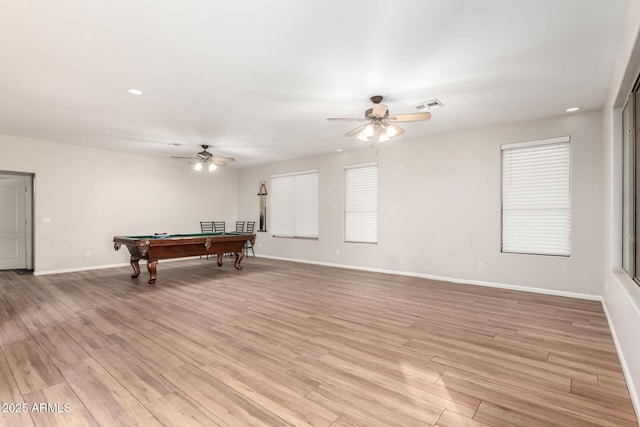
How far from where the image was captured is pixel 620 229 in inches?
126

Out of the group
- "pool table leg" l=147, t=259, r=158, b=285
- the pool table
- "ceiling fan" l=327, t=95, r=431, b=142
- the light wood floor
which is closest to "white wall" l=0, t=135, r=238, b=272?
the pool table

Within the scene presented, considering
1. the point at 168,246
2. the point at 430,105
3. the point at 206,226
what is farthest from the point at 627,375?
the point at 206,226

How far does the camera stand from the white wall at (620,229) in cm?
197

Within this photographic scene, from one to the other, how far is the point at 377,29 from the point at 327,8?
19.6 inches

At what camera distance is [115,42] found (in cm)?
272

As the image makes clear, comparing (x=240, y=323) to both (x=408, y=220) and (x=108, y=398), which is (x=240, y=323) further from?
(x=408, y=220)

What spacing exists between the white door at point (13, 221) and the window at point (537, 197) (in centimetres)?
982

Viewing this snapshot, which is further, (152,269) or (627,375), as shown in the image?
(152,269)

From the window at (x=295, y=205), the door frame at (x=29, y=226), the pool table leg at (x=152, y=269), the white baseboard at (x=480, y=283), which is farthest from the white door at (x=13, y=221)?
the white baseboard at (x=480, y=283)

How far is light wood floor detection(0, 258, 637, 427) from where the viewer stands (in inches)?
73.2

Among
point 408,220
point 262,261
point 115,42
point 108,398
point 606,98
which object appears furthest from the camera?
point 262,261

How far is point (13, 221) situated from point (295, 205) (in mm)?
6410

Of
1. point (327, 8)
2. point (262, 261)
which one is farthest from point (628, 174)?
point (262, 261)

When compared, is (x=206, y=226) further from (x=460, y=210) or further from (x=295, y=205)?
(x=460, y=210)
